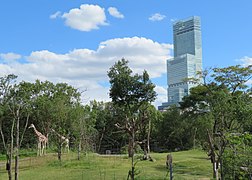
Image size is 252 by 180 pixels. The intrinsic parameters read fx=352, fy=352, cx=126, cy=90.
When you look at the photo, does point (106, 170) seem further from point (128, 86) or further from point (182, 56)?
point (182, 56)

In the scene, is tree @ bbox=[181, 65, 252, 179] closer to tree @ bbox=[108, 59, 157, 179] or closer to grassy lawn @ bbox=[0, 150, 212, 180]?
grassy lawn @ bbox=[0, 150, 212, 180]

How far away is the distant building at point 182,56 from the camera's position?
183 feet

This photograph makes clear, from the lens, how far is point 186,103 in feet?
111

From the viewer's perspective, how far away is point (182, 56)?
66125 millimetres

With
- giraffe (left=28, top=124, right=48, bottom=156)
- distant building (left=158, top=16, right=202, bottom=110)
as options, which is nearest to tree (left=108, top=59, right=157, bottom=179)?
giraffe (left=28, top=124, right=48, bottom=156)

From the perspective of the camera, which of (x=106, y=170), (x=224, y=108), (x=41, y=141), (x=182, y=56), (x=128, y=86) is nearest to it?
(x=224, y=108)

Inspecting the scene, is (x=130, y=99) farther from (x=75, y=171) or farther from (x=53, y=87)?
(x=53, y=87)

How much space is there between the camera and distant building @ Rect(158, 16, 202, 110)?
55847 millimetres

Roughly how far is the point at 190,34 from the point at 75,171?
6641 cm

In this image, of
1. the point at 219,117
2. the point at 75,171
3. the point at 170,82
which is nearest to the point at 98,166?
the point at 75,171

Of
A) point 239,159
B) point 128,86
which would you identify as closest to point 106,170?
point 128,86

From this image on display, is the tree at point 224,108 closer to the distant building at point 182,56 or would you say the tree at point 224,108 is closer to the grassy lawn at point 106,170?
the grassy lawn at point 106,170

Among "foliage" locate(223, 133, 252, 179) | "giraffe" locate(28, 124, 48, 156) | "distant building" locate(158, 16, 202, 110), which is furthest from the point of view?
"distant building" locate(158, 16, 202, 110)

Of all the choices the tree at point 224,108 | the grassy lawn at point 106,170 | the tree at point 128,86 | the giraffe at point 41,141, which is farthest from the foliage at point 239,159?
the giraffe at point 41,141
